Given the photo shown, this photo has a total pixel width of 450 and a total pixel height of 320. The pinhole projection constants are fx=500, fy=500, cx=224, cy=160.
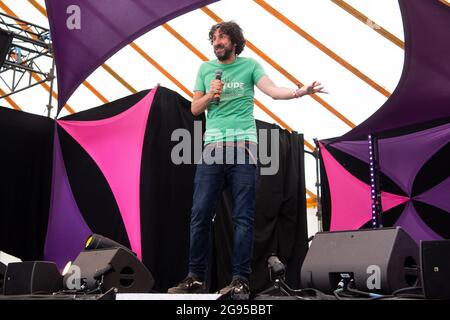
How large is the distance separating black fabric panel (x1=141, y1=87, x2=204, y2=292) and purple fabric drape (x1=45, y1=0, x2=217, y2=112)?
54 centimetres

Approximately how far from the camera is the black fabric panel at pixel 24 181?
4.11 m

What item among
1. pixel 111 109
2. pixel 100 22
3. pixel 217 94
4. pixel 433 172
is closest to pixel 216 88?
pixel 217 94

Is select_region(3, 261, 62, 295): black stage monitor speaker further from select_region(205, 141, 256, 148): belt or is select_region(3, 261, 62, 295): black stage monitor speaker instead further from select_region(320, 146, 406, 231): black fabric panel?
select_region(320, 146, 406, 231): black fabric panel

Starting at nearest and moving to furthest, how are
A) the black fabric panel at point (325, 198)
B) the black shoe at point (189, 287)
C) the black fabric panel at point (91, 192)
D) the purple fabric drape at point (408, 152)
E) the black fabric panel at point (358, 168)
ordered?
the black shoe at point (189, 287) < the black fabric panel at point (91, 192) < the purple fabric drape at point (408, 152) < the black fabric panel at point (358, 168) < the black fabric panel at point (325, 198)

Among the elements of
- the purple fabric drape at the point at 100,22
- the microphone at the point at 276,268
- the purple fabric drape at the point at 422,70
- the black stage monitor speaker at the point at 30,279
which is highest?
the purple fabric drape at the point at 100,22

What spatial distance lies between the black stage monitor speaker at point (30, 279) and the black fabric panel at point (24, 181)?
1901mm

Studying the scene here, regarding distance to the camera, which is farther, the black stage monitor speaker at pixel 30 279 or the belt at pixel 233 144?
the black stage monitor speaker at pixel 30 279

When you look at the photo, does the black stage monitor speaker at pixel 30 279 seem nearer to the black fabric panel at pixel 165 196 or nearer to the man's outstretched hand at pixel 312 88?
the black fabric panel at pixel 165 196

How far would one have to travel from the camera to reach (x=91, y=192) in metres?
4.17

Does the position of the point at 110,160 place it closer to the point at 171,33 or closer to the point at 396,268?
the point at 396,268

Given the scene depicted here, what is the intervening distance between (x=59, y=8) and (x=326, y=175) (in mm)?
3086

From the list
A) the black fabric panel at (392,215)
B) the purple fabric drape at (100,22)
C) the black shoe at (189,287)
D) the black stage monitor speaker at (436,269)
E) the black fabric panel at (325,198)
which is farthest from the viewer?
the black fabric panel at (325,198)

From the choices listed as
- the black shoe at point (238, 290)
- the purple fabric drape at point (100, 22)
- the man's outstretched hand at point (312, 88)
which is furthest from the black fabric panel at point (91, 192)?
the man's outstretched hand at point (312, 88)

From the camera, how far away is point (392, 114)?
4254 millimetres
